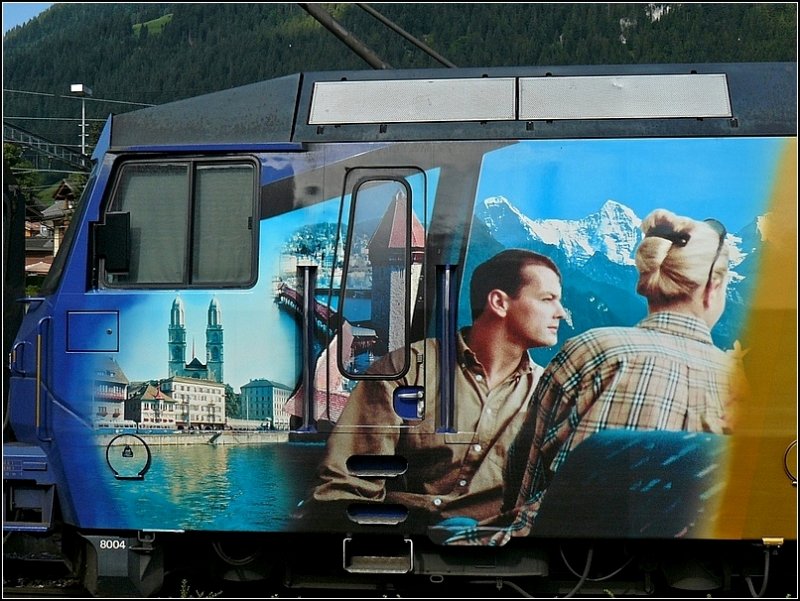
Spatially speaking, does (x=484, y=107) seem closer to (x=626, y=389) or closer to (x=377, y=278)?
(x=377, y=278)

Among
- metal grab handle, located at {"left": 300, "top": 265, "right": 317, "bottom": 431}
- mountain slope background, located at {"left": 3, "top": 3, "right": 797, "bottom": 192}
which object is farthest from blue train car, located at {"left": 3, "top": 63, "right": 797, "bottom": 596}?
mountain slope background, located at {"left": 3, "top": 3, "right": 797, "bottom": 192}

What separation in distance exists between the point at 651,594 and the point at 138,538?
3.43m

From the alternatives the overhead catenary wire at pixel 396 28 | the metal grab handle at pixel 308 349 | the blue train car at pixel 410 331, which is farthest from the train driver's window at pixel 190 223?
the overhead catenary wire at pixel 396 28

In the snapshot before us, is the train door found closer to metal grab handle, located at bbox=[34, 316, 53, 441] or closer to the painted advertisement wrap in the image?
the painted advertisement wrap

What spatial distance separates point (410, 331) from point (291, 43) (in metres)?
67.8

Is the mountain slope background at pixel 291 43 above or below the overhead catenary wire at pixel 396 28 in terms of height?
above

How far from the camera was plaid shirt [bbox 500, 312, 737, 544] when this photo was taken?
18.9ft

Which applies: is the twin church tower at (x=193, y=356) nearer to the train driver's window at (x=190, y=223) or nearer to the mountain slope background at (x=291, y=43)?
the train driver's window at (x=190, y=223)

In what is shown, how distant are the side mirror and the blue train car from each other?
0.02 metres

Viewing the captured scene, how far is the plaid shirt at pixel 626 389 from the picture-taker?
5.77 metres

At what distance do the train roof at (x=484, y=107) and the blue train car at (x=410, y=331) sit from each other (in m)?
0.02

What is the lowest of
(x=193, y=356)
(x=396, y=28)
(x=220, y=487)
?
(x=220, y=487)

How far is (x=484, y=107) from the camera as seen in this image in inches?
244

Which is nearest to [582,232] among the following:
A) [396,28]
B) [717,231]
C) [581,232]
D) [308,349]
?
[581,232]
